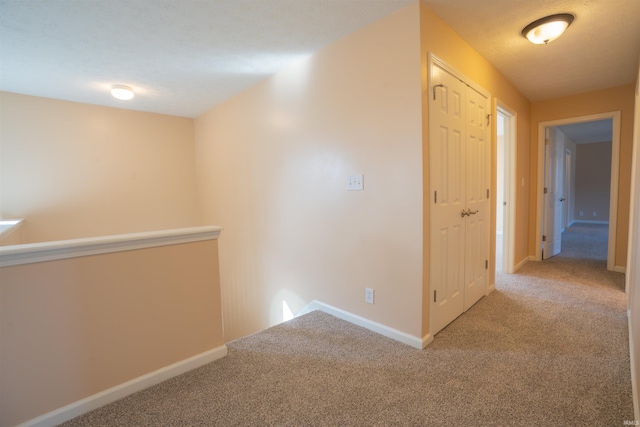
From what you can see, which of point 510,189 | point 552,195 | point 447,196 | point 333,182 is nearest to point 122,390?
point 333,182

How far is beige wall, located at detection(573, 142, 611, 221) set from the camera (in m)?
7.58

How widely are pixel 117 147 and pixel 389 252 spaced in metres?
3.97

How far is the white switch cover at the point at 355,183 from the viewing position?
7.29 feet

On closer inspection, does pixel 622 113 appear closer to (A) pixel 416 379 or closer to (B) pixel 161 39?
(A) pixel 416 379

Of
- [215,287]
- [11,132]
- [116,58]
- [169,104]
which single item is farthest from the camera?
[169,104]

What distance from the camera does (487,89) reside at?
270 cm

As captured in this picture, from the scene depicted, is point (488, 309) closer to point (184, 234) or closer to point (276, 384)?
point (276, 384)

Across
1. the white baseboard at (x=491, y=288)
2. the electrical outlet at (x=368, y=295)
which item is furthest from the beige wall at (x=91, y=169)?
the white baseboard at (x=491, y=288)

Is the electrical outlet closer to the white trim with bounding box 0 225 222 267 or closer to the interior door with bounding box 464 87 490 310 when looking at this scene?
the interior door with bounding box 464 87 490 310

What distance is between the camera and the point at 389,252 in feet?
6.89

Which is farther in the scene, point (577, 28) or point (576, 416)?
point (577, 28)

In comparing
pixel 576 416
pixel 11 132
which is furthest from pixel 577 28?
pixel 11 132

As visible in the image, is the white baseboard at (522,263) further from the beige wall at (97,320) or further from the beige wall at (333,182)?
the beige wall at (97,320)

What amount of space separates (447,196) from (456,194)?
17 centimetres
